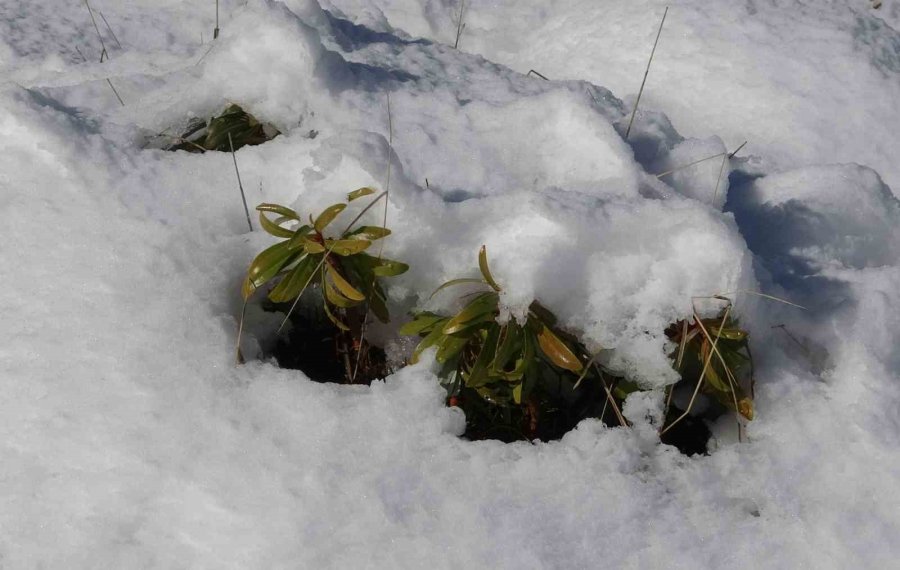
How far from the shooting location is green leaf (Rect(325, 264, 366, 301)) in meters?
1.52

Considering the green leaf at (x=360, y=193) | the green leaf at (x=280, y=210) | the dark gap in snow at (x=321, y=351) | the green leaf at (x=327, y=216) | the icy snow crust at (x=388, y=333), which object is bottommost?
the dark gap in snow at (x=321, y=351)

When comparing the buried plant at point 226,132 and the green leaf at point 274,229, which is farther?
the buried plant at point 226,132

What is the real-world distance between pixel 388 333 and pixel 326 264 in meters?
0.27

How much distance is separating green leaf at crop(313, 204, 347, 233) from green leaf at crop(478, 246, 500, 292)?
0.32m

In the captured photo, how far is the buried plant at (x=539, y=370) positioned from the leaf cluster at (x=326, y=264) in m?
0.13

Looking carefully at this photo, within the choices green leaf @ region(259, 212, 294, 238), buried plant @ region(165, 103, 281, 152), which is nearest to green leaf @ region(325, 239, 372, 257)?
green leaf @ region(259, 212, 294, 238)

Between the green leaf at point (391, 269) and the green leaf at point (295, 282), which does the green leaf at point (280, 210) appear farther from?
the green leaf at point (391, 269)

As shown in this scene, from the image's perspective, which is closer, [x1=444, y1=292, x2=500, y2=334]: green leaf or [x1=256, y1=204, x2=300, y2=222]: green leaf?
[x1=444, y1=292, x2=500, y2=334]: green leaf

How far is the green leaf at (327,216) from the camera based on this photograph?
5.21ft

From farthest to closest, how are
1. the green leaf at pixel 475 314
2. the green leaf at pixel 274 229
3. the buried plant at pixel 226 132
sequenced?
the buried plant at pixel 226 132
the green leaf at pixel 274 229
the green leaf at pixel 475 314

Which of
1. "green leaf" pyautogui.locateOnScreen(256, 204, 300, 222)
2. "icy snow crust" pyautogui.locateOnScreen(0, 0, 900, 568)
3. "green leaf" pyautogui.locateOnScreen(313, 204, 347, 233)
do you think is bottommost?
"icy snow crust" pyautogui.locateOnScreen(0, 0, 900, 568)

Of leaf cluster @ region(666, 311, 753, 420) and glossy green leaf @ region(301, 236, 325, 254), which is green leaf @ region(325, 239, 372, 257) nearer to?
glossy green leaf @ region(301, 236, 325, 254)

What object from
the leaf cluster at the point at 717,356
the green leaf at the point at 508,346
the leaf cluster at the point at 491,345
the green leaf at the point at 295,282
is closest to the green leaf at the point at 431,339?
the leaf cluster at the point at 491,345

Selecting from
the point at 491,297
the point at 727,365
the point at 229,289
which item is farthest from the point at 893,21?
the point at 229,289
